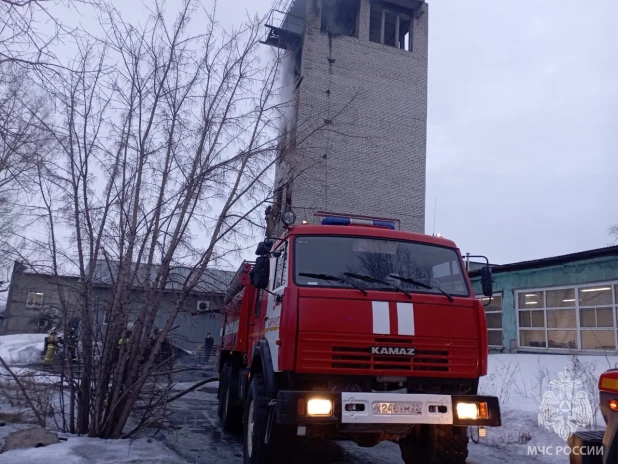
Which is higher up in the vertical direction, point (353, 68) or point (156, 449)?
point (353, 68)

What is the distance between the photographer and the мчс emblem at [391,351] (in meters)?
5.04

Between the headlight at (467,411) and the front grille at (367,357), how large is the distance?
318 mm

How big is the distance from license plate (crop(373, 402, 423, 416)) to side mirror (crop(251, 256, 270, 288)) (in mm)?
1790

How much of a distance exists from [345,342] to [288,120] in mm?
4843

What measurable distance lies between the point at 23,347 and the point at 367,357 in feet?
72.9

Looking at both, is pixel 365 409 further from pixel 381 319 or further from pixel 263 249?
pixel 263 249

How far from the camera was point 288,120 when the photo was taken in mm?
8875

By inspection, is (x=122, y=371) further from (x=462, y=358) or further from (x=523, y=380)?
(x=523, y=380)

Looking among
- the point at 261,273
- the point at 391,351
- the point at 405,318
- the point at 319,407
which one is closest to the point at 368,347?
the point at 391,351

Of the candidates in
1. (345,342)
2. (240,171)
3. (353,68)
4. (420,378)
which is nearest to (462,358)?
(420,378)

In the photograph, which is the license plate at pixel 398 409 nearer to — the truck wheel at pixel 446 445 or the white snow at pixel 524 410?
the truck wheel at pixel 446 445

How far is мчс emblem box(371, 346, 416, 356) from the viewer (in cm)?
504

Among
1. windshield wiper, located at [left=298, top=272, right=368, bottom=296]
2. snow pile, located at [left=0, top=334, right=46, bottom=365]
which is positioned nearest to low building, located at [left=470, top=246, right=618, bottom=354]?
windshield wiper, located at [left=298, top=272, right=368, bottom=296]

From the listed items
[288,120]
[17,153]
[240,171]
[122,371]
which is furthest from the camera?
[288,120]
